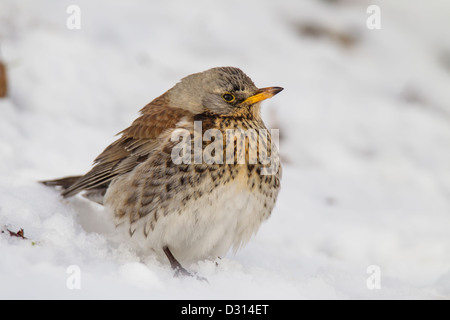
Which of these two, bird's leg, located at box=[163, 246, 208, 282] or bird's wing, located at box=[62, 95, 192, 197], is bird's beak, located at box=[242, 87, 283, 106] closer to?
bird's wing, located at box=[62, 95, 192, 197]

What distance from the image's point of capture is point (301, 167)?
654 centimetres

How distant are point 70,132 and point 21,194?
6.31 ft

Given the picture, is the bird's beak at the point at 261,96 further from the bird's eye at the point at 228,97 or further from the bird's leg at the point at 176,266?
the bird's leg at the point at 176,266

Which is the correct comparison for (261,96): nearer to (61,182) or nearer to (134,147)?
(134,147)

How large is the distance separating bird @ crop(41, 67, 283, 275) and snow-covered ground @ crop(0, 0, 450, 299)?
7.4 inches

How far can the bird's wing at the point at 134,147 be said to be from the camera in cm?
377

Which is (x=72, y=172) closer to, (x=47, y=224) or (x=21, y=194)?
(x=21, y=194)

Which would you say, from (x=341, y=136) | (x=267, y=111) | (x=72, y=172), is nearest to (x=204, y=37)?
(x=267, y=111)

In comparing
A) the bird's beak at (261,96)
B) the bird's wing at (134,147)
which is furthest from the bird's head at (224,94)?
the bird's wing at (134,147)

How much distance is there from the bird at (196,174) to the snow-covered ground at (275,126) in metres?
0.19

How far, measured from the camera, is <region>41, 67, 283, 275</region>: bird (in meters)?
3.45

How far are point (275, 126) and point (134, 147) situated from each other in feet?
10.7

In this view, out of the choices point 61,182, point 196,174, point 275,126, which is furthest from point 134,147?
point 275,126

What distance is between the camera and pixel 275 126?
691 centimetres
